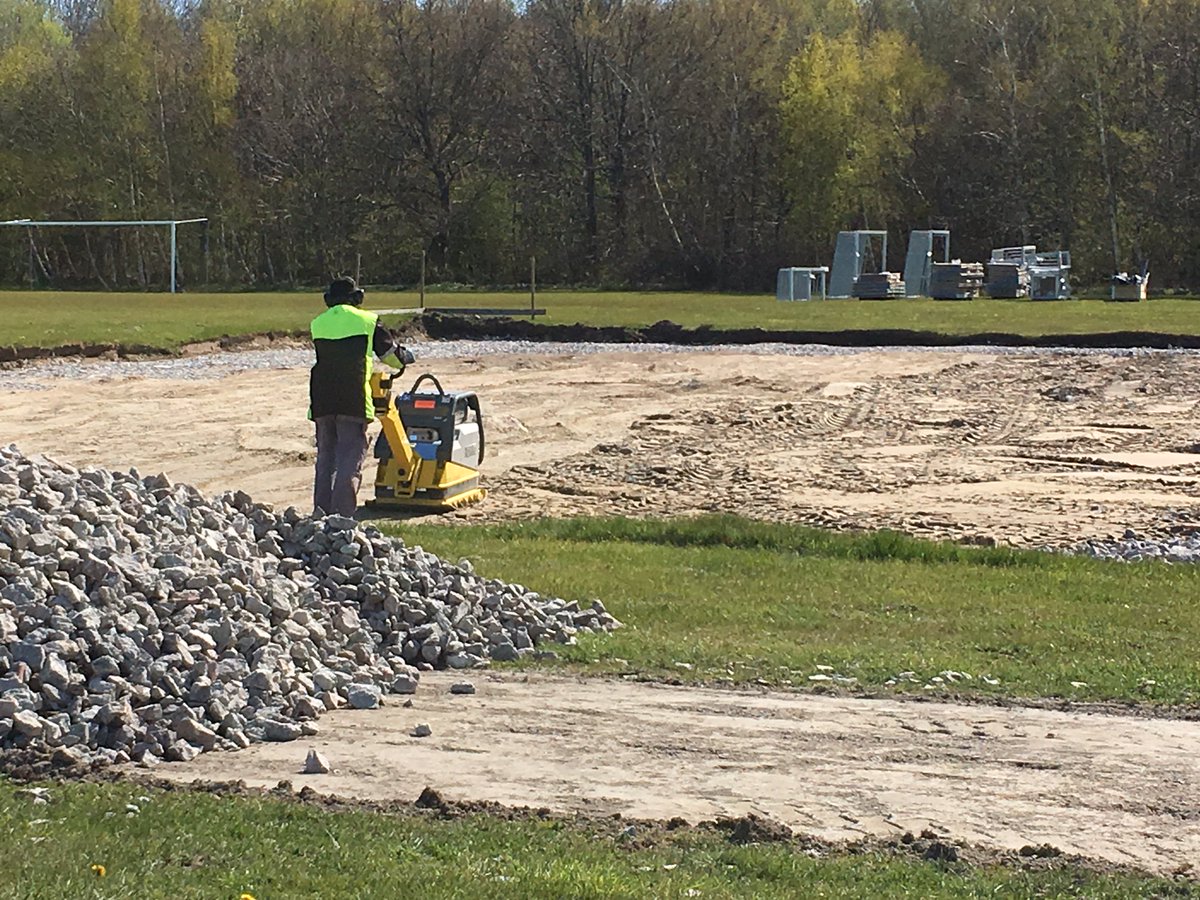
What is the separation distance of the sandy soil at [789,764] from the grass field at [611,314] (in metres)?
24.6

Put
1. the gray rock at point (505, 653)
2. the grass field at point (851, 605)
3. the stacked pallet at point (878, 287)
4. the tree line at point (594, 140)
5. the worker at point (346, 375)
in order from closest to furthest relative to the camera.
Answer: the grass field at point (851, 605) < the gray rock at point (505, 653) < the worker at point (346, 375) < the stacked pallet at point (878, 287) < the tree line at point (594, 140)

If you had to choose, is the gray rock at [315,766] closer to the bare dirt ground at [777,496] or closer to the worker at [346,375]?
the bare dirt ground at [777,496]

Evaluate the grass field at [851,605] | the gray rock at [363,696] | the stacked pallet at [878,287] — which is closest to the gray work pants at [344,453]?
the grass field at [851,605]

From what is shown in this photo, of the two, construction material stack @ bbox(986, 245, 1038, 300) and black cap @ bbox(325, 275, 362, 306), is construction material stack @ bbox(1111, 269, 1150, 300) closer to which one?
construction material stack @ bbox(986, 245, 1038, 300)

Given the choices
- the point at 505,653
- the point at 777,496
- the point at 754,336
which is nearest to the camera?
the point at 505,653

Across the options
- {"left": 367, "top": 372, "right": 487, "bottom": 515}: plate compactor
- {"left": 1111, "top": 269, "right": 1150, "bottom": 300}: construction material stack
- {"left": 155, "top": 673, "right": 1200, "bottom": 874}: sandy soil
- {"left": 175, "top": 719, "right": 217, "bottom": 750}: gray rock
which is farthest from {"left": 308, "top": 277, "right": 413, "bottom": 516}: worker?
{"left": 1111, "top": 269, "right": 1150, "bottom": 300}: construction material stack

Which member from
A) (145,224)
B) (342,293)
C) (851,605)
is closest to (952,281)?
(145,224)

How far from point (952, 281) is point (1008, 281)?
180 cm

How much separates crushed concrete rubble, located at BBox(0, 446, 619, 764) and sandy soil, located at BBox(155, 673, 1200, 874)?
11.9 inches

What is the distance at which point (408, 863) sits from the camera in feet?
19.4

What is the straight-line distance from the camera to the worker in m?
13.3

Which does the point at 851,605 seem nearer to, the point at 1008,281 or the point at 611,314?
the point at 611,314

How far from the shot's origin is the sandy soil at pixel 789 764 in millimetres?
6754

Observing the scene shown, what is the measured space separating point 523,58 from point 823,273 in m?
22.1
